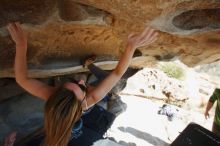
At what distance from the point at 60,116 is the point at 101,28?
63.3 inches

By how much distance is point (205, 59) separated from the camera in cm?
514

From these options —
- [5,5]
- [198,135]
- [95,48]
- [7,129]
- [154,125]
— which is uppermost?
[5,5]

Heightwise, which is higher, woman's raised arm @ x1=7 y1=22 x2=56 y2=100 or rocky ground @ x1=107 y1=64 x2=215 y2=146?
woman's raised arm @ x1=7 y1=22 x2=56 y2=100

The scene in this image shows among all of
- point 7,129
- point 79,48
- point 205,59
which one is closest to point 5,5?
point 79,48

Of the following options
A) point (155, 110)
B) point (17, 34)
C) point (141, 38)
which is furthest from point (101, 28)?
point (155, 110)

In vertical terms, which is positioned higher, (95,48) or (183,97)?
(95,48)

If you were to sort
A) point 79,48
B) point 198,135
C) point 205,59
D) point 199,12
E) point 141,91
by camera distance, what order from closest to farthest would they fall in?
point 198,135
point 199,12
point 79,48
point 205,59
point 141,91

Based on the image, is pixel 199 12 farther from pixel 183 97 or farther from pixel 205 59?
pixel 183 97

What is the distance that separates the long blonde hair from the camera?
2.49 m

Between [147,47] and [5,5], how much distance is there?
7.47 ft

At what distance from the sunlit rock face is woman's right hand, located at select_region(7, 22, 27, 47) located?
5.5 inches

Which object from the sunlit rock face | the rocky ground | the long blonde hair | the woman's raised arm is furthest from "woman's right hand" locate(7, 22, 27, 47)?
the rocky ground

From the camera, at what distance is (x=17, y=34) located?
2.80 metres

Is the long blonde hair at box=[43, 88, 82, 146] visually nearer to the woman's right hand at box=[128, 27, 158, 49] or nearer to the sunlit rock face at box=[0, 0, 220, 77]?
the woman's right hand at box=[128, 27, 158, 49]
